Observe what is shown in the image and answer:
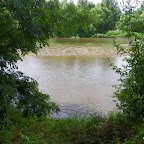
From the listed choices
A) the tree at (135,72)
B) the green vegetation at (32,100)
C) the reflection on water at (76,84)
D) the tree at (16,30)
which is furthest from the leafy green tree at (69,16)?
the reflection on water at (76,84)

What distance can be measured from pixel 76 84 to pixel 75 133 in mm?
7167

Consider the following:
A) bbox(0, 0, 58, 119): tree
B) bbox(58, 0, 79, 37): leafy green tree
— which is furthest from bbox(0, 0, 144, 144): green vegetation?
bbox(58, 0, 79, 37): leafy green tree

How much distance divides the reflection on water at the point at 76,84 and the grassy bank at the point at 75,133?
120 inches

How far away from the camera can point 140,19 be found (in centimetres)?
287

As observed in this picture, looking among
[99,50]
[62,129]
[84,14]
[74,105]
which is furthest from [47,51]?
[62,129]

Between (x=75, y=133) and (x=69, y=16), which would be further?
(x=69, y=16)

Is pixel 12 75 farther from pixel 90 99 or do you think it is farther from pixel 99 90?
pixel 99 90

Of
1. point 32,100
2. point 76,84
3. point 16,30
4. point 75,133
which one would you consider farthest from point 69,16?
point 76,84

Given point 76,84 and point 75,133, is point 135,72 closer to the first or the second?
point 75,133

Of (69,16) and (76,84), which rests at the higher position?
(69,16)

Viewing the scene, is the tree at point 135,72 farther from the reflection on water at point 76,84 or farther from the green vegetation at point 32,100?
the reflection on water at point 76,84

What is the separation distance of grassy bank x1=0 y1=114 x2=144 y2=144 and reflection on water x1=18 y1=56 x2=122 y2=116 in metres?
3.04

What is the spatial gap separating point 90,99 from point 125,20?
6.32 metres

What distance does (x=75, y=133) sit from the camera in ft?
13.1
